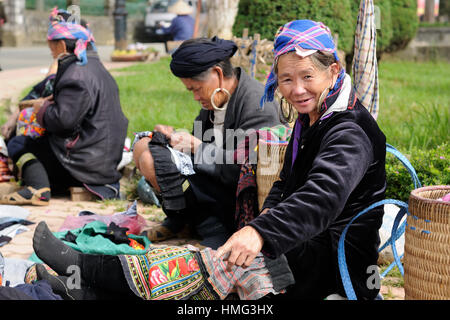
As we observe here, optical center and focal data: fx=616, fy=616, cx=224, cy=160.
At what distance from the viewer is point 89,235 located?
3.97 meters

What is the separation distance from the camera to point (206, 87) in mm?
3928

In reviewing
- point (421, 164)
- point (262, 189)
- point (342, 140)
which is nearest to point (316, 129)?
point (342, 140)

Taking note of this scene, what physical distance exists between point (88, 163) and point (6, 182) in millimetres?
923

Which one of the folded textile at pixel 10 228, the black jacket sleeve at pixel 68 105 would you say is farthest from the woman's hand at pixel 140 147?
the black jacket sleeve at pixel 68 105

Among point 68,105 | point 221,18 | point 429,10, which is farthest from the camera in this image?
point 429,10

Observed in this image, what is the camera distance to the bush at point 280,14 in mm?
8609

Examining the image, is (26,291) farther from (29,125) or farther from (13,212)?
(29,125)

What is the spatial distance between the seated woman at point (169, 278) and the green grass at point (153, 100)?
12.1ft

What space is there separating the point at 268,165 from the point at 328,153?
1.16 metres

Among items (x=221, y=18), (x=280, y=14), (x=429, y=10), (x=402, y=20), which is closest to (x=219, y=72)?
(x=280, y=14)

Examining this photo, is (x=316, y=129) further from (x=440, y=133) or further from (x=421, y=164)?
(x=440, y=133)

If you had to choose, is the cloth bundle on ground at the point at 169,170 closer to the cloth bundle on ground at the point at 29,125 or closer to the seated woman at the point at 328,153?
the seated woman at the point at 328,153

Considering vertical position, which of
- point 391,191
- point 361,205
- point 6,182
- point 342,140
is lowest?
point 6,182

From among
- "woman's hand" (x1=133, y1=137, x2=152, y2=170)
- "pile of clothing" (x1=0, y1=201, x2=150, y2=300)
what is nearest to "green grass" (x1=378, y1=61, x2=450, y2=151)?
"woman's hand" (x1=133, y1=137, x2=152, y2=170)
